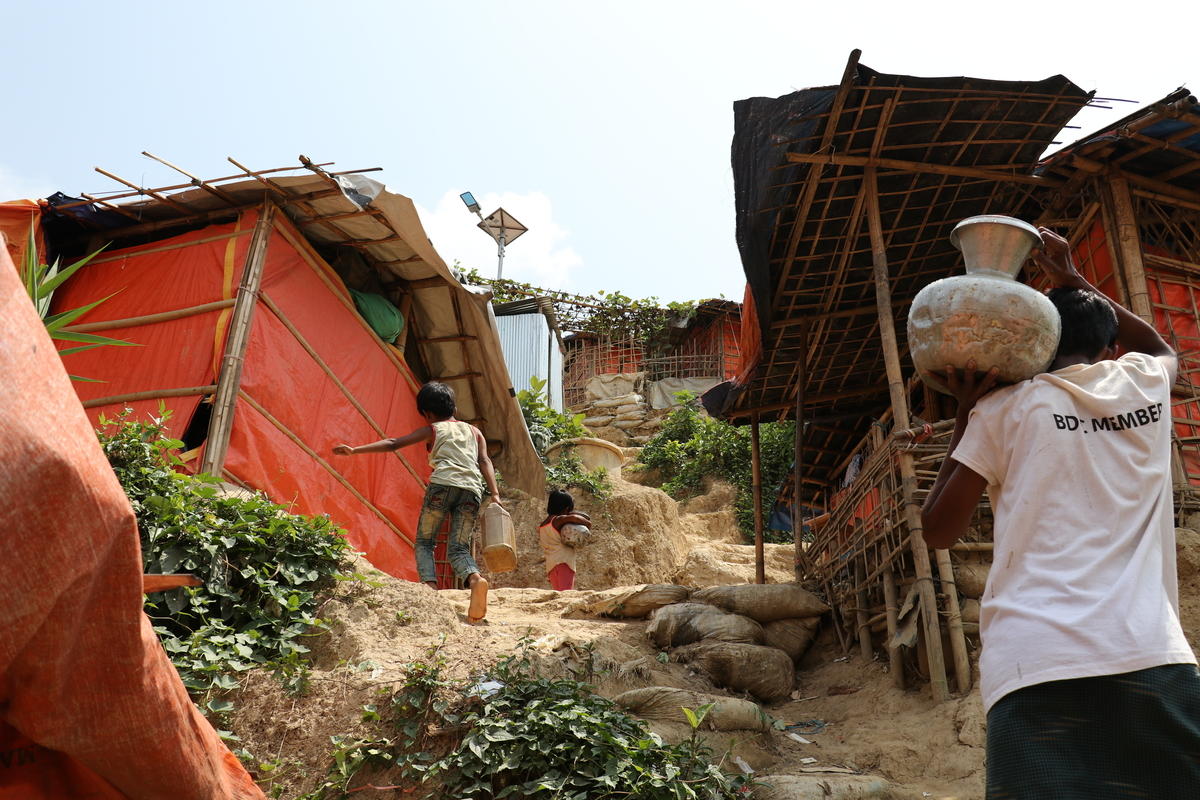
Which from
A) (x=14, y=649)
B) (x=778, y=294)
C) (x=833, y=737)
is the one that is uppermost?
(x=778, y=294)

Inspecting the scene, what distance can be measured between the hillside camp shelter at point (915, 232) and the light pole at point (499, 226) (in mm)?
13453

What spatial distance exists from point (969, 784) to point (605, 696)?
1567 millimetres

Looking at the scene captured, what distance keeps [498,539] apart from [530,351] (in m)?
12.0

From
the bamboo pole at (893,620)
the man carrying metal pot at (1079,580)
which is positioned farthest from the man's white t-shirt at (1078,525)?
the bamboo pole at (893,620)

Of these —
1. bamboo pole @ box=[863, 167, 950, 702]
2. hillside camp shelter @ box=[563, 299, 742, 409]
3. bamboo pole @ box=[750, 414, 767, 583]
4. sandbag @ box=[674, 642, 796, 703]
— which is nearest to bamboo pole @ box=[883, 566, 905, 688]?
bamboo pole @ box=[863, 167, 950, 702]

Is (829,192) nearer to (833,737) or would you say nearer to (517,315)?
(833,737)

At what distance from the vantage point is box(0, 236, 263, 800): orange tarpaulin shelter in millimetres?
1497

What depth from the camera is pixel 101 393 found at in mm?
6938

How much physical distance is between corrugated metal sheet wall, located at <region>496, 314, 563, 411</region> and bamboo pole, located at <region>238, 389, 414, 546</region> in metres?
9.39

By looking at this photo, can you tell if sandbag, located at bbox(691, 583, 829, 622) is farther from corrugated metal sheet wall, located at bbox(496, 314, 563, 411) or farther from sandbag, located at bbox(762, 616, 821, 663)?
corrugated metal sheet wall, located at bbox(496, 314, 563, 411)

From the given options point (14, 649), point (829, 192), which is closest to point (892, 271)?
point (829, 192)

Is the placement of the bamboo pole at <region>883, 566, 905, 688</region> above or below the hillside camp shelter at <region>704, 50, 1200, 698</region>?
below

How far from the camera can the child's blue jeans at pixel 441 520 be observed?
20.2 ft

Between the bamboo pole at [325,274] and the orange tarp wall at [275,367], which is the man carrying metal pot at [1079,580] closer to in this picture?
the orange tarp wall at [275,367]
